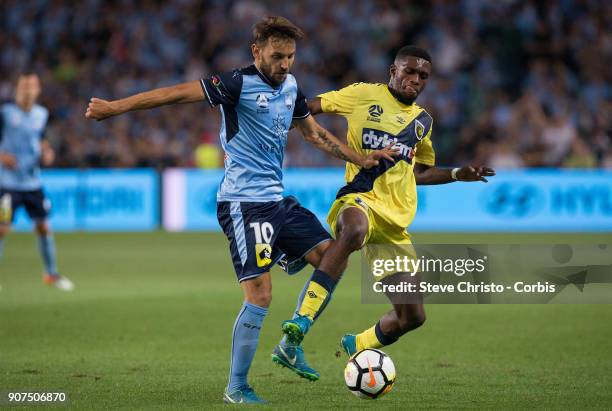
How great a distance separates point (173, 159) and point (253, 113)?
16.4 meters

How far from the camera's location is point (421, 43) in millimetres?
23156

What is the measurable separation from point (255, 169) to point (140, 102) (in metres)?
0.90

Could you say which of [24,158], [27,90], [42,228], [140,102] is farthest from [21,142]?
[140,102]

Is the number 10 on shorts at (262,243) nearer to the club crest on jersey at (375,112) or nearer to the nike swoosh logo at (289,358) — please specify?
the nike swoosh logo at (289,358)

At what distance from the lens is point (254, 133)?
636 centimetres

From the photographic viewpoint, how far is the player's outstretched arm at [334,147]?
6.85 meters

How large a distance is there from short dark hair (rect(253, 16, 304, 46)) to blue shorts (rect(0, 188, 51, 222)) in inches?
299

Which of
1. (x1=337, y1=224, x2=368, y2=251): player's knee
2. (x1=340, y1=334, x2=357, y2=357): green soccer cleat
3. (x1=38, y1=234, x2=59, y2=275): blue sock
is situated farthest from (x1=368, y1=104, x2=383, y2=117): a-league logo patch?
(x1=38, y1=234, x2=59, y2=275): blue sock

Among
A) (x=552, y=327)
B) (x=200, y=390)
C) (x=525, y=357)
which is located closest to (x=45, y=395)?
(x=200, y=390)

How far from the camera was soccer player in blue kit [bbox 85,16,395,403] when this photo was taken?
621 cm

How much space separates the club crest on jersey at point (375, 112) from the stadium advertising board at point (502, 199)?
512 inches

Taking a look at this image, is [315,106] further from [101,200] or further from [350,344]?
[101,200]

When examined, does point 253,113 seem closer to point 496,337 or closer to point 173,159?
point 496,337

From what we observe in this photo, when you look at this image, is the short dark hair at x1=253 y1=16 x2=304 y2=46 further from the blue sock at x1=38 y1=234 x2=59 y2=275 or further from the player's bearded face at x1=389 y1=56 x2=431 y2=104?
the blue sock at x1=38 y1=234 x2=59 y2=275
